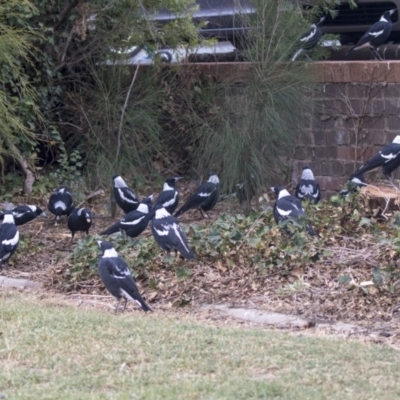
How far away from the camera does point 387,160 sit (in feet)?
36.6

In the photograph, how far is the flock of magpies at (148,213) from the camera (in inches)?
320

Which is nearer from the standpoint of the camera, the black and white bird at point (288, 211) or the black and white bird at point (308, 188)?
the black and white bird at point (288, 211)

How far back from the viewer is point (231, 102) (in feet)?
39.6

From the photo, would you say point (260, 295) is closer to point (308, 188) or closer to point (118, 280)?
point (118, 280)

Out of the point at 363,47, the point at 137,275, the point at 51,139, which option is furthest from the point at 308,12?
the point at 137,275

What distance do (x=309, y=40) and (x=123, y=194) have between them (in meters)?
3.05

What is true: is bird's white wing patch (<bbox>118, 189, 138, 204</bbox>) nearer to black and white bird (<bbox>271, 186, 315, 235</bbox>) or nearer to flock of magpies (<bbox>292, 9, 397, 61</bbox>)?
black and white bird (<bbox>271, 186, 315, 235</bbox>)

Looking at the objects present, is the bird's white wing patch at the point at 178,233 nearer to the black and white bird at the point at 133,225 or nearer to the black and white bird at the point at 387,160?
the black and white bird at the point at 133,225

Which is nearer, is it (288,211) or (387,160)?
(288,211)

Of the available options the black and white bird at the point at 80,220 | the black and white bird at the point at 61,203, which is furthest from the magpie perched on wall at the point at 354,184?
the black and white bird at the point at 61,203

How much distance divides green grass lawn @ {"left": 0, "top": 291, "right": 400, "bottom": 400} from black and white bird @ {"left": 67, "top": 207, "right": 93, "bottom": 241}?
3835mm

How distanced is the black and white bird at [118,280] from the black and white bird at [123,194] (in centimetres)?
346

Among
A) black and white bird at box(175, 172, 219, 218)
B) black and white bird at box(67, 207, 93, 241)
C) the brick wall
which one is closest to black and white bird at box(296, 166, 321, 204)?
the brick wall

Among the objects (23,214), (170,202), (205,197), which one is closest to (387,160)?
(205,197)
